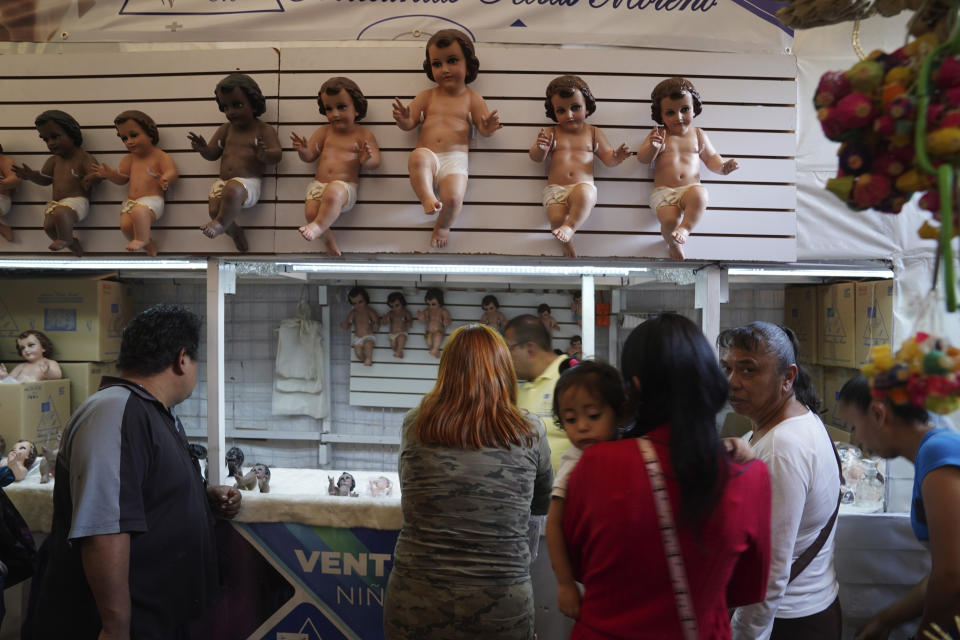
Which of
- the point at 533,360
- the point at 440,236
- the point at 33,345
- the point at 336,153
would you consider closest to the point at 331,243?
the point at 336,153

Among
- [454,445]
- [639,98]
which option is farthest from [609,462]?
[639,98]

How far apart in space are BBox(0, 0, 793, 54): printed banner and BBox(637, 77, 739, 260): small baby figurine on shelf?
0.56 m

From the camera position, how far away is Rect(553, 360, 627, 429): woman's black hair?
4.57ft

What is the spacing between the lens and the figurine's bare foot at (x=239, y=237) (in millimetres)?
2752

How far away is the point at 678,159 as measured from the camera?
8.65ft

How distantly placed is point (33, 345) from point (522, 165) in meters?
3.55

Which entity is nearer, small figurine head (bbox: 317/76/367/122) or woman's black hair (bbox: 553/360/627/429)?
woman's black hair (bbox: 553/360/627/429)

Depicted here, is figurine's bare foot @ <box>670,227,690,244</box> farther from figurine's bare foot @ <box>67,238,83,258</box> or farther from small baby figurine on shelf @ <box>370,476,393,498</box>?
figurine's bare foot @ <box>67,238,83,258</box>

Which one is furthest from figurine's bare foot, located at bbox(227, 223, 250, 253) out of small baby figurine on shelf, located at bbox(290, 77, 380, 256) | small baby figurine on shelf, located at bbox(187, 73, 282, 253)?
small baby figurine on shelf, located at bbox(290, 77, 380, 256)

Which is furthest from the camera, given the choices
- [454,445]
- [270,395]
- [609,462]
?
[270,395]

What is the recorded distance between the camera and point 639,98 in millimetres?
2801

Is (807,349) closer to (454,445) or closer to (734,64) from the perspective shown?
(734,64)

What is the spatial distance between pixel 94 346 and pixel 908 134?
15.4 ft

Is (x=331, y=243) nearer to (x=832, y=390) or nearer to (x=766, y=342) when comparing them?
(x=766, y=342)
